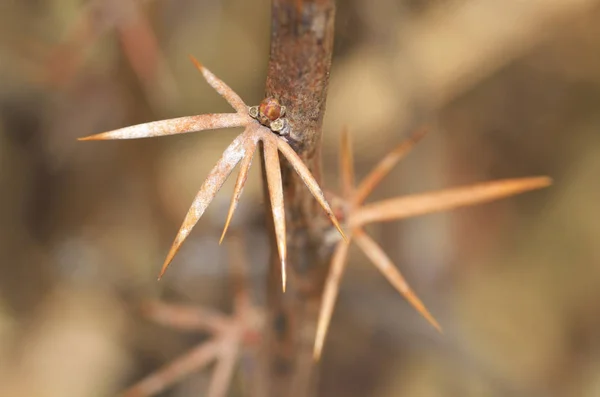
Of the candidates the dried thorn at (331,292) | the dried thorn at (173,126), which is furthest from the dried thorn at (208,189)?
the dried thorn at (331,292)

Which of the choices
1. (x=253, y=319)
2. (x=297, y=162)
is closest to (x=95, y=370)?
(x=253, y=319)

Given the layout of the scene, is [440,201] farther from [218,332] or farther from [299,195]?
[218,332]

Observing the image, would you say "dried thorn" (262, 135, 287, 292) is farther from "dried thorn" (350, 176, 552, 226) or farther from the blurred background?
the blurred background

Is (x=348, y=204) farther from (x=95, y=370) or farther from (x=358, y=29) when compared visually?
(x=95, y=370)

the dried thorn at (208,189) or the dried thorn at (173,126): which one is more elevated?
the dried thorn at (173,126)

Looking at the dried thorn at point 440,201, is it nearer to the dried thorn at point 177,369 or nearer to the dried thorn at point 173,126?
the dried thorn at point 173,126

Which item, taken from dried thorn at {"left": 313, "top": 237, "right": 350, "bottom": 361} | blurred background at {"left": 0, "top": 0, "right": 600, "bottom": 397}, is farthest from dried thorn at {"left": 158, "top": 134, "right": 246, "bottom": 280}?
blurred background at {"left": 0, "top": 0, "right": 600, "bottom": 397}
